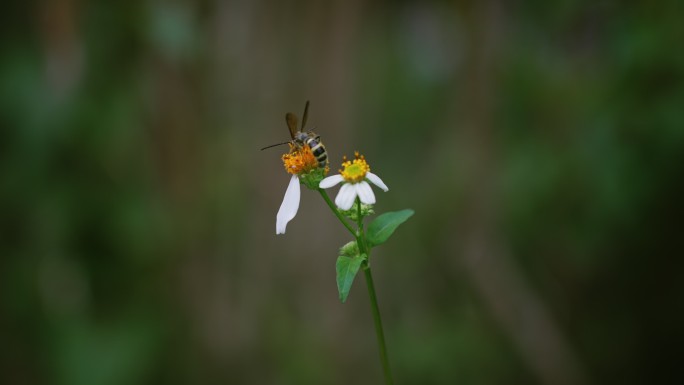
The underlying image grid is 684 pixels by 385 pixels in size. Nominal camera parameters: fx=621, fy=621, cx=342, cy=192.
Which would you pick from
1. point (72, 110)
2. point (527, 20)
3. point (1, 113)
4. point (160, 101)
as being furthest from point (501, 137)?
point (1, 113)

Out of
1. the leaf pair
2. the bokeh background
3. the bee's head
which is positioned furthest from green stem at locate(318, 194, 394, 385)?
the bokeh background

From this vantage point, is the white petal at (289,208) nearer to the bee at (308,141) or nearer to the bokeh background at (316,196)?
the bee at (308,141)

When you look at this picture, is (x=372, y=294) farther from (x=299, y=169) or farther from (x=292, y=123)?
(x=292, y=123)

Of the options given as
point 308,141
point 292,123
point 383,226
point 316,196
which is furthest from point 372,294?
point 316,196

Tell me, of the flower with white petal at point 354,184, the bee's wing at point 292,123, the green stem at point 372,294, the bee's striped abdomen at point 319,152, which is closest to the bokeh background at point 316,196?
the bee's wing at point 292,123

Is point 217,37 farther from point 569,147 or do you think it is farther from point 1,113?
point 569,147

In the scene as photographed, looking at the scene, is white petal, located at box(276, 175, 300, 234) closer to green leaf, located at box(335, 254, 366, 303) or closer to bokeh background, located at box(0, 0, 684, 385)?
green leaf, located at box(335, 254, 366, 303)
